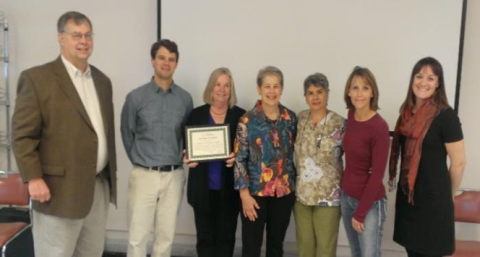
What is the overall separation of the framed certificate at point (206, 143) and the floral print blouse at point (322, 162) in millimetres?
495

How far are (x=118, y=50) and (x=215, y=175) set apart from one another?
147 cm

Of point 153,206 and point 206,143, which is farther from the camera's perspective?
point 153,206

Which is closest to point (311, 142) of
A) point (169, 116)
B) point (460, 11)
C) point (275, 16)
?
point (169, 116)

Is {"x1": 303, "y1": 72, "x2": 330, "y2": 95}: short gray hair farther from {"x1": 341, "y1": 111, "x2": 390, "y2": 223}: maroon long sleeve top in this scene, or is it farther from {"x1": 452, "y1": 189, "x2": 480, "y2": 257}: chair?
{"x1": 452, "y1": 189, "x2": 480, "y2": 257}: chair

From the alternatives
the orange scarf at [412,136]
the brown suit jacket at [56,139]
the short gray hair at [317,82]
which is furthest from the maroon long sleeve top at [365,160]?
the brown suit jacket at [56,139]

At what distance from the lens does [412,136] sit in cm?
192

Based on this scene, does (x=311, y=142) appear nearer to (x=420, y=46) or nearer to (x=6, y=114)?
(x=420, y=46)

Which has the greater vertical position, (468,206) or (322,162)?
(322,162)

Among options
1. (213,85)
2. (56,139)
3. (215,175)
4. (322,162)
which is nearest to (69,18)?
(56,139)

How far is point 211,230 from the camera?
249cm

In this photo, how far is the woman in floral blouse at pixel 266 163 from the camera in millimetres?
2201

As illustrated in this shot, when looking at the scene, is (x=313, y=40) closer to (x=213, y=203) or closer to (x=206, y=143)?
(x=206, y=143)

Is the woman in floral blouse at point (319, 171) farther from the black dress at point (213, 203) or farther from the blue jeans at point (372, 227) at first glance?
the black dress at point (213, 203)

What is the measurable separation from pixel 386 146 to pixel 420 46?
1.19 metres
